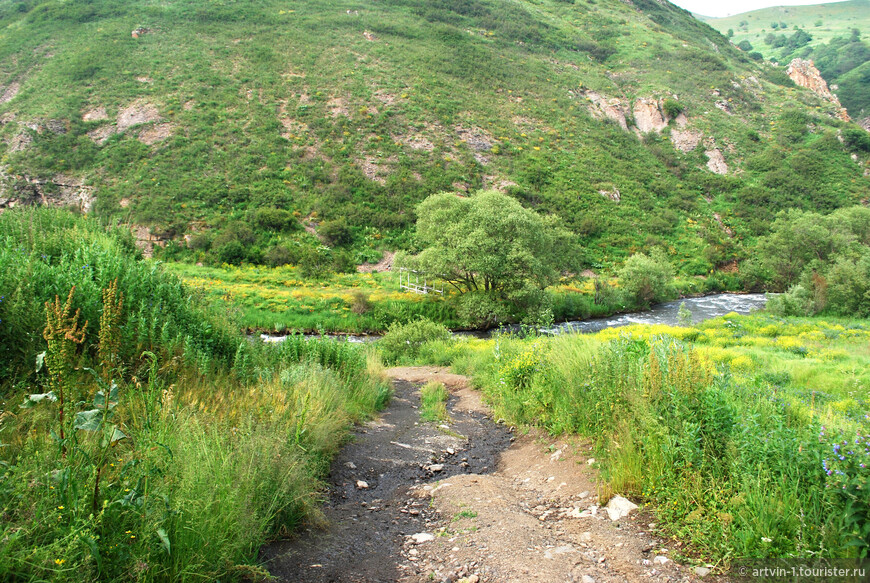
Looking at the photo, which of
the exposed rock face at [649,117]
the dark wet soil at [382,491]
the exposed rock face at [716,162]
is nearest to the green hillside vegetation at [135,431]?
the dark wet soil at [382,491]

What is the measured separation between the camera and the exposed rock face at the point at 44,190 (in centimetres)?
4416

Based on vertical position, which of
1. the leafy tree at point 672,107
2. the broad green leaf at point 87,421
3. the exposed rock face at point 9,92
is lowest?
the broad green leaf at point 87,421

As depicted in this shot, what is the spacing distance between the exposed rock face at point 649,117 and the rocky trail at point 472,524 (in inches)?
3332

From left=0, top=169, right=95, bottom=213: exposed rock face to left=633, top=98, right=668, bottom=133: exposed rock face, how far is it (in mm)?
80105

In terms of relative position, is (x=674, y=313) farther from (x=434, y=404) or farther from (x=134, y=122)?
(x=134, y=122)

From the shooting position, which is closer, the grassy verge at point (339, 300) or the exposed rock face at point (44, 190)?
the grassy verge at point (339, 300)

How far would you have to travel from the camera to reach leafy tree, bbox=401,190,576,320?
96.7 feet

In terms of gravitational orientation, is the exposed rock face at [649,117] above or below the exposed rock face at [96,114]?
above

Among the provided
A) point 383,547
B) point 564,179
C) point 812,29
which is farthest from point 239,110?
point 812,29

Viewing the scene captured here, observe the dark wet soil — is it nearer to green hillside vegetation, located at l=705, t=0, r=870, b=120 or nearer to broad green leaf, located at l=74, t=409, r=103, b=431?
broad green leaf, located at l=74, t=409, r=103, b=431

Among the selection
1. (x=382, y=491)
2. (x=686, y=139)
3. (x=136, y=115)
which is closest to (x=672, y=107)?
(x=686, y=139)

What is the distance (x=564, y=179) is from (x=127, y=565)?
203ft

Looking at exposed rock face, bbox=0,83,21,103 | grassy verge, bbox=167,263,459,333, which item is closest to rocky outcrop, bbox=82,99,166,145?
exposed rock face, bbox=0,83,21,103

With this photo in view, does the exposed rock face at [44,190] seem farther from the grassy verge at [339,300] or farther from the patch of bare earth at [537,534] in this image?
the patch of bare earth at [537,534]
